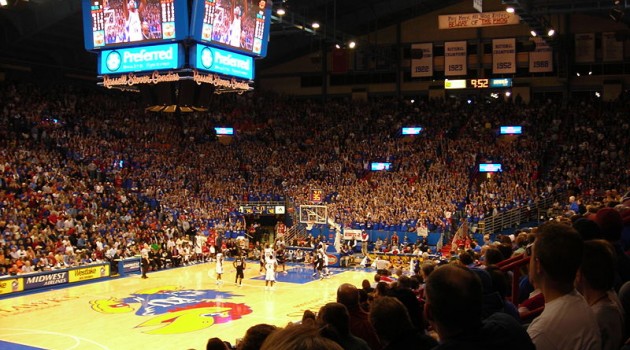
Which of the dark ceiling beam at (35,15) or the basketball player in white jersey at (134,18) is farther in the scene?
the dark ceiling beam at (35,15)

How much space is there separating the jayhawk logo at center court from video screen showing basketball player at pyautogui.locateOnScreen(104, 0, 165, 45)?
358 inches

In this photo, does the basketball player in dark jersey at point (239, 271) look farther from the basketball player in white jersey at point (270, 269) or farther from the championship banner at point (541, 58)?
the championship banner at point (541, 58)

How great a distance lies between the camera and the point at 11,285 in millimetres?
25062

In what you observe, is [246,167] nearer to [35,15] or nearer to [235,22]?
[35,15]

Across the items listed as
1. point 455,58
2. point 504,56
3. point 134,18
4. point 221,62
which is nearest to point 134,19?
point 134,18

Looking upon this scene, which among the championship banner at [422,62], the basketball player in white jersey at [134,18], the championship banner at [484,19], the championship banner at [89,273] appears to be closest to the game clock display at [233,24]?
the basketball player in white jersey at [134,18]

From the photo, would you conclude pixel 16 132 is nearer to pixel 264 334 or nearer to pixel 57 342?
pixel 57 342

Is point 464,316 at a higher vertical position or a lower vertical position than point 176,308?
higher

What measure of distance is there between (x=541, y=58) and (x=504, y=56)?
7.96 feet

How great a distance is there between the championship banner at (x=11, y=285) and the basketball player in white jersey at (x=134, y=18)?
12.0 metres

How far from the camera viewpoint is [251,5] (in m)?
20.5

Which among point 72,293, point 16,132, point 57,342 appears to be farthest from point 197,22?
point 16,132

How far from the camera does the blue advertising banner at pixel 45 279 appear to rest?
1014 inches

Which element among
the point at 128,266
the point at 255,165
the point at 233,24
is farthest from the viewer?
the point at 255,165
